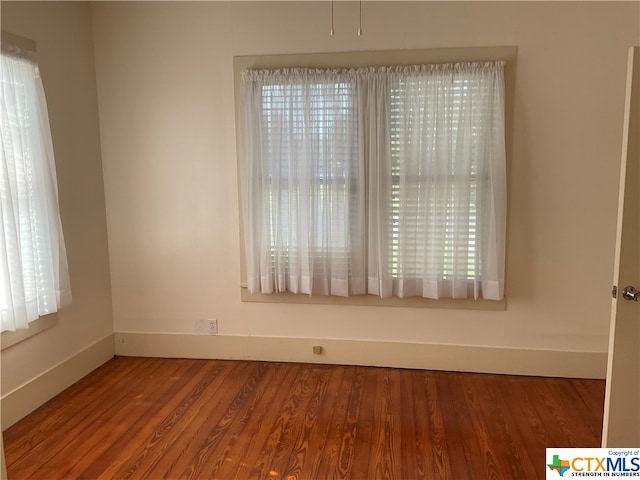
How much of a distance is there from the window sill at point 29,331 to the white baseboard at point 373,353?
0.76 meters

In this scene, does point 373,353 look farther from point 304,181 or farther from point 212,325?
point 304,181

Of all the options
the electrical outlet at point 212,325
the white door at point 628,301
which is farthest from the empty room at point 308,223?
the white door at point 628,301

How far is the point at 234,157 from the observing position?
338cm

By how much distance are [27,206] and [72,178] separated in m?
0.54

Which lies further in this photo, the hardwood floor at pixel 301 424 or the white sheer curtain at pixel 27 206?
the white sheer curtain at pixel 27 206

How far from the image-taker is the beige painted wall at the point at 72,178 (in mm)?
2793

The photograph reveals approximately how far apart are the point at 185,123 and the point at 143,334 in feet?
5.46

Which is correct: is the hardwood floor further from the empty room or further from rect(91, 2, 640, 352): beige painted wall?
rect(91, 2, 640, 352): beige painted wall

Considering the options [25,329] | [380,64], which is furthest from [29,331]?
[380,64]

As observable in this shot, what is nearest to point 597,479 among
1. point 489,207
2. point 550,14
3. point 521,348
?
point 521,348

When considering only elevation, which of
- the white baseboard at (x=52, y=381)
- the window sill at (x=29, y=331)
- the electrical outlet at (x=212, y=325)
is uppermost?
the window sill at (x=29, y=331)

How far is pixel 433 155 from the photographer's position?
3.07m

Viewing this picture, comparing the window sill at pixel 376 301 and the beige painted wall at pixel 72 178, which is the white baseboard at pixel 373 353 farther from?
the beige painted wall at pixel 72 178

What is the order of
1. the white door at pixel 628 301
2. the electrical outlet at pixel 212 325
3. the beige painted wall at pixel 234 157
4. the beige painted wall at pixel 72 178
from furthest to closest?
the electrical outlet at pixel 212 325 < the beige painted wall at pixel 234 157 < the beige painted wall at pixel 72 178 < the white door at pixel 628 301
